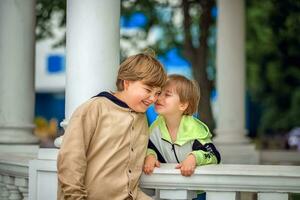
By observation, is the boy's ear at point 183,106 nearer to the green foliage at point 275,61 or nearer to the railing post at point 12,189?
the railing post at point 12,189

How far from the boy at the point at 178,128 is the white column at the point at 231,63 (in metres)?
6.01

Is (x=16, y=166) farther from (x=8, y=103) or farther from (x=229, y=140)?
(x=229, y=140)

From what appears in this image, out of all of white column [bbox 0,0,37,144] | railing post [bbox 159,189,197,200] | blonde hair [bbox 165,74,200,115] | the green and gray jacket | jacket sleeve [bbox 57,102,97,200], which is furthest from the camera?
white column [bbox 0,0,37,144]

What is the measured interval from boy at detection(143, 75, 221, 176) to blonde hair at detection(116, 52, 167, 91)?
0.41 metres

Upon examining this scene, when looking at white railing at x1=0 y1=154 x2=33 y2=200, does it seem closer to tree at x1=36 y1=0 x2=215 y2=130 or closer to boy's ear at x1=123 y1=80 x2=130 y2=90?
boy's ear at x1=123 y1=80 x2=130 y2=90

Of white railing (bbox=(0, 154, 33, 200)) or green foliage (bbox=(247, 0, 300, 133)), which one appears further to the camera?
green foliage (bbox=(247, 0, 300, 133))

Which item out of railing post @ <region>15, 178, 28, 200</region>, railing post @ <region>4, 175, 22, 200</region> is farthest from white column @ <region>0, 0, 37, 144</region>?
railing post @ <region>15, 178, 28, 200</region>

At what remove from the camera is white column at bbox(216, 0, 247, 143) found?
11.1 m

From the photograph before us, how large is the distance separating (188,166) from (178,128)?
51 centimetres

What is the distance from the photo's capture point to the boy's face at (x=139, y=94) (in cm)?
464

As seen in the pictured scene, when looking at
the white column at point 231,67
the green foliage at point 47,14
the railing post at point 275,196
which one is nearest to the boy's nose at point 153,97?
the railing post at point 275,196

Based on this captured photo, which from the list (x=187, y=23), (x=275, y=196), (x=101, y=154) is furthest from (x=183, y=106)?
(x=187, y=23)

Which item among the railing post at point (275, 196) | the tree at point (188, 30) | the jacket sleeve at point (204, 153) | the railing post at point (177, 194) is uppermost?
the tree at point (188, 30)

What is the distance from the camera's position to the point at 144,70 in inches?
180
